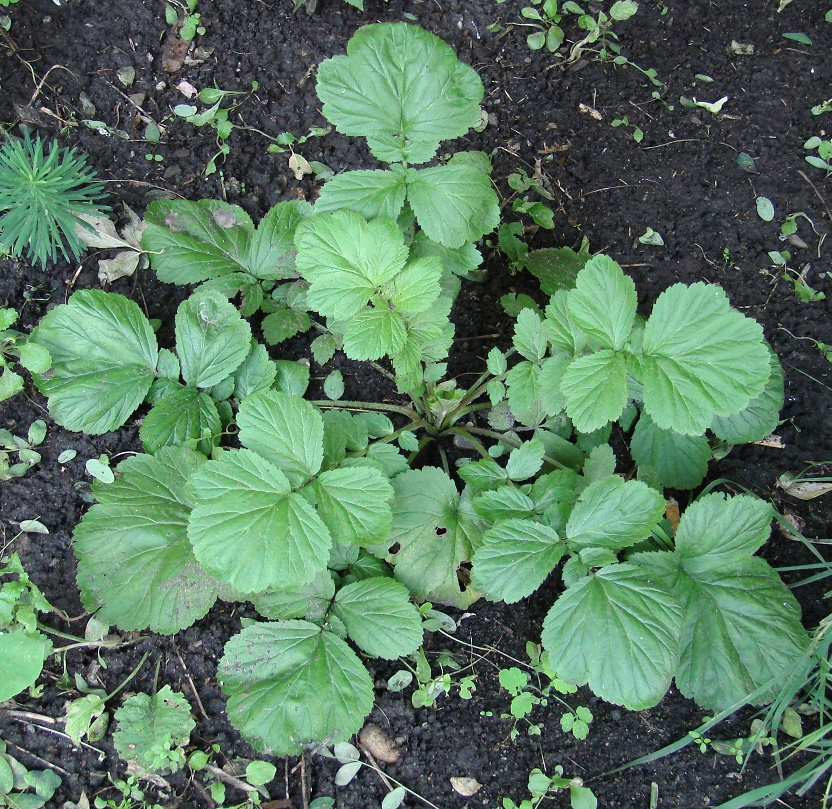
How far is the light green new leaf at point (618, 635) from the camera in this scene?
168 cm

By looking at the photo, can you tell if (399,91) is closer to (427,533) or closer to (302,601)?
(427,533)

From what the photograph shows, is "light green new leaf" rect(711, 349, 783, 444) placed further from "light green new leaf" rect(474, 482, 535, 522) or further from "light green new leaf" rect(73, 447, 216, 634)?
"light green new leaf" rect(73, 447, 216, 634)

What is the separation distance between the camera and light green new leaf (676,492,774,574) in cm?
193

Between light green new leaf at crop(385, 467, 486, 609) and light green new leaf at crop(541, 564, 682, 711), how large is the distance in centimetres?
35

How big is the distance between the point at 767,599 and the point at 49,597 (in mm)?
2150

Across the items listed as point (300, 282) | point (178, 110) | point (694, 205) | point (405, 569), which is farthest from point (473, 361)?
point (178, 110)

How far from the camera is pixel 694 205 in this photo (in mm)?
2615

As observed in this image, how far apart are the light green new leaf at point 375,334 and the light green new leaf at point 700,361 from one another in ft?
2.11

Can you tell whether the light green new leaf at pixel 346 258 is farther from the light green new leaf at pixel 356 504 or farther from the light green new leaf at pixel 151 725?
the light green new leaf at pixel 151 725

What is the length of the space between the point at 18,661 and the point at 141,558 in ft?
1.43

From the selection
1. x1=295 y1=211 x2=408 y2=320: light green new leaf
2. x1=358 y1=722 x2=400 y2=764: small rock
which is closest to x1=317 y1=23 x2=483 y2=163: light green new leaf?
x1=295 y1=211 x2=408 y2=320: light green new leaf

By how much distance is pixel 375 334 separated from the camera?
5.92ft

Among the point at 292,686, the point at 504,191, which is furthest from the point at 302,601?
the point at 504,191

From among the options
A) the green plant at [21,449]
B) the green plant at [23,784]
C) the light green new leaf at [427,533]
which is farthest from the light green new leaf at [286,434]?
the green plant at [23,784]
